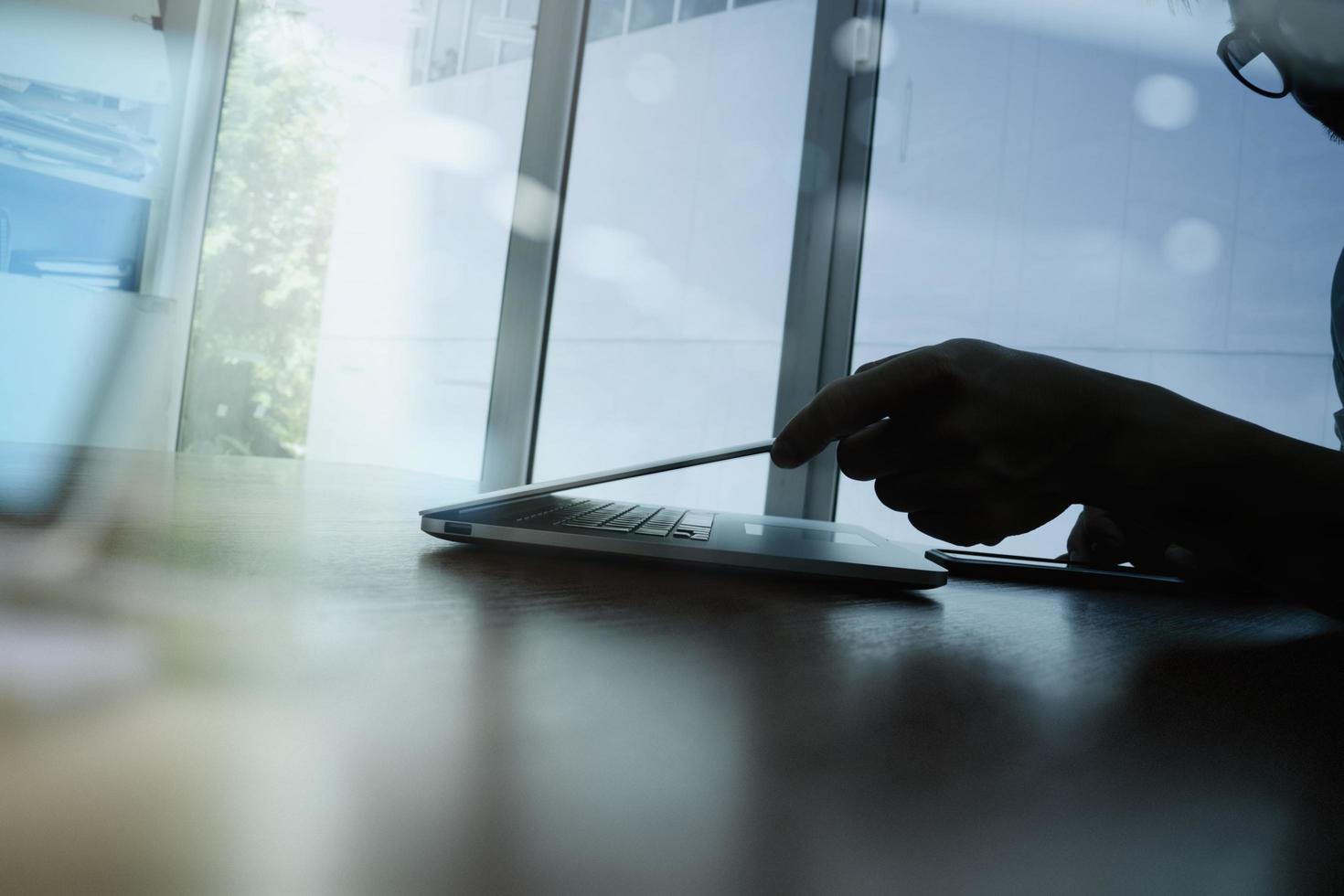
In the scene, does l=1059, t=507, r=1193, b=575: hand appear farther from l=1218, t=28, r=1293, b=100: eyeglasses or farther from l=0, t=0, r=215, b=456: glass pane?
l=0, t=0, r=215, b=456: glass pane

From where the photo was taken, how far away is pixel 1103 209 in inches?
69.3

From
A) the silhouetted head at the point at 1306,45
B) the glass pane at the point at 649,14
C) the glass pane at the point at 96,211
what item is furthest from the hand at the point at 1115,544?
the glass pane at the point at 96,211

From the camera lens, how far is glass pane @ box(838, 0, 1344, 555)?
1635mm

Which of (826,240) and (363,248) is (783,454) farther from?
(363,248)

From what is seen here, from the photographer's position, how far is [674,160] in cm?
224

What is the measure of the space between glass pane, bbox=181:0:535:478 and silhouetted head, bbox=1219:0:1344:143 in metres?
1.85

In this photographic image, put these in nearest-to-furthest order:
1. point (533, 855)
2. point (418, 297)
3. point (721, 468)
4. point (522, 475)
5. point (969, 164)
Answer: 1. point (533, 855)
2. point (969, 164)
3. point (721, 468)
4. point (522, 475)
5. point (418, 297)

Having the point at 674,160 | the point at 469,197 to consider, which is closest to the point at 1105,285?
the point at 674,160

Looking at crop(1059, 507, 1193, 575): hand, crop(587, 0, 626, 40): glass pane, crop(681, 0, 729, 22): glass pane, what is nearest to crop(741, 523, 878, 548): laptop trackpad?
crop(1059, 507, 1193, 575): hand

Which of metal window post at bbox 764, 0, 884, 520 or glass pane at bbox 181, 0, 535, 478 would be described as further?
glass pane at bbox 181, 0, 535, 478

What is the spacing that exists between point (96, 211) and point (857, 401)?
2.88 m

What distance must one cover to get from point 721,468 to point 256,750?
1964mm

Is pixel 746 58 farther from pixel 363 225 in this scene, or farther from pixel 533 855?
pixel 533 855

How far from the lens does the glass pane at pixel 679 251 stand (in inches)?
81.1
